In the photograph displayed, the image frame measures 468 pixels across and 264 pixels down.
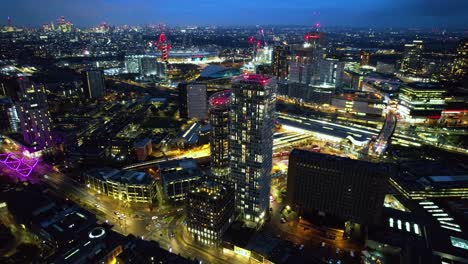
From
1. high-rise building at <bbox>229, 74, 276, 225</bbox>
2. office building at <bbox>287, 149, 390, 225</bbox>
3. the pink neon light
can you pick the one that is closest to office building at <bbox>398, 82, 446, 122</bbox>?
office building at <bbox>287, 149, 390, 225</bbox>

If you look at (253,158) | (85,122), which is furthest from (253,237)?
(85,122)

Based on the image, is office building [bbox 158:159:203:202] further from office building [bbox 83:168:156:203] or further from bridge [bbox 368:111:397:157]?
bridge [bbox 368:111:397:157]

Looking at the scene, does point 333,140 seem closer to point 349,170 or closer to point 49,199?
point 349,170

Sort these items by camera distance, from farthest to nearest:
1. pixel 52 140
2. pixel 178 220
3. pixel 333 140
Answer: pixel 333 140 → pixel 52 140 → pixel 178 220

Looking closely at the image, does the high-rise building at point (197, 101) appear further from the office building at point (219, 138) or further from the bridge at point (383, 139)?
the bridge at point (383, 139)

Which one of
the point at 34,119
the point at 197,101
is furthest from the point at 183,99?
the point at 34,119
